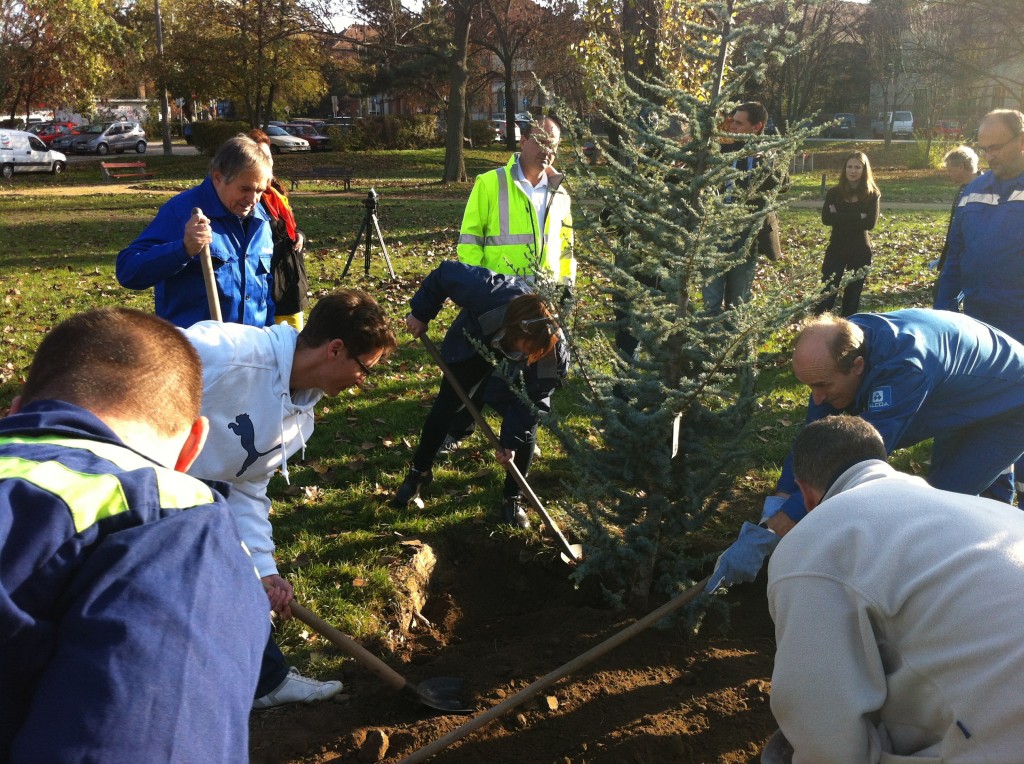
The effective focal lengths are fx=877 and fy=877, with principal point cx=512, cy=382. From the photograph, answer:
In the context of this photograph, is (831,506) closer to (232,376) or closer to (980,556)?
(980,556)

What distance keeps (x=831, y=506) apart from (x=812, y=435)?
0.38 metres

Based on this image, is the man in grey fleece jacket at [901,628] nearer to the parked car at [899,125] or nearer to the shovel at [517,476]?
the shovel at [517,476]

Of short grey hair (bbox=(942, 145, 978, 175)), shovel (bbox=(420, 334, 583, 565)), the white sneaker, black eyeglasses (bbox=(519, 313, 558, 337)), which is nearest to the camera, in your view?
the white sneaker

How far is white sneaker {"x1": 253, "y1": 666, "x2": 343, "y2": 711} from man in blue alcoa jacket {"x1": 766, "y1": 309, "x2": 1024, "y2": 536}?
6.41 feet

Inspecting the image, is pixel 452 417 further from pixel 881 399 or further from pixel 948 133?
pixel 948 133

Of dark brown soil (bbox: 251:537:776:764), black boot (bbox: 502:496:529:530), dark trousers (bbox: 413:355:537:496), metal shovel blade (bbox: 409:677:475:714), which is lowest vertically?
dark brown soil (bbox: 251:537:776:764)

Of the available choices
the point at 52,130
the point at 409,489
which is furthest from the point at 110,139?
the point at 409,489

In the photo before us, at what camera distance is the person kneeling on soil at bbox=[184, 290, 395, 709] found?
2.98 meters

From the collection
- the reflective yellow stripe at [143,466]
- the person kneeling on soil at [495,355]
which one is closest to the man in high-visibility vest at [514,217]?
the person kneeling on soil at [495,355]

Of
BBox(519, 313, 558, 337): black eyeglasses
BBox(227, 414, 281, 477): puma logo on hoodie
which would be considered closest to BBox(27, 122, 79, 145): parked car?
BBox(519, 313, 558, 337): black eyeglasses

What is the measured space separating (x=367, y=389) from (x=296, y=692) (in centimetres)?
377

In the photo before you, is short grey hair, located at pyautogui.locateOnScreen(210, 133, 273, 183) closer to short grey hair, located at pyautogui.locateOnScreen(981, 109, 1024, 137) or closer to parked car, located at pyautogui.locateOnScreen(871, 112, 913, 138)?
short grey hair, located at pyautogui.locateOnScreen(981, 109, 1024, 137)

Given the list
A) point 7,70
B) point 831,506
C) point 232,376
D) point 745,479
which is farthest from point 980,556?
point 7,70

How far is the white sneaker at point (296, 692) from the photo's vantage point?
3574mm
